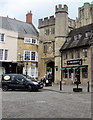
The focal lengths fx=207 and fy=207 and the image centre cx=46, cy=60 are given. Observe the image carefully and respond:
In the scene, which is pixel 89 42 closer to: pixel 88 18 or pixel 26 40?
pixel 26 40

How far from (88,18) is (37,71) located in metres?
19.8

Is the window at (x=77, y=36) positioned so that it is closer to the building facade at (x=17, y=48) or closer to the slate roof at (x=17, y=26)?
the building facade at (x=17, y=48)

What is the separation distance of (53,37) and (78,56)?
777 centimetres

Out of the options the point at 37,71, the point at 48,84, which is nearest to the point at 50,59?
the point at 37,71

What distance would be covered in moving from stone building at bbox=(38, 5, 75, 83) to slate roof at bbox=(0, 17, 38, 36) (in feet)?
6.98

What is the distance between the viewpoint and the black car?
19.9m

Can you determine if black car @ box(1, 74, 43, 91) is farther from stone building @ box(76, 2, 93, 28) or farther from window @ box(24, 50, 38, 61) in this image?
stone building @ box(76, 2, 93, 28)

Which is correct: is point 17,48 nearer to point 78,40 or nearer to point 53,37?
point 53,37

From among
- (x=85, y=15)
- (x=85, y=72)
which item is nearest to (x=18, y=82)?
(x=85, y=72)

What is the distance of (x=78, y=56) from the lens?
32781 mm

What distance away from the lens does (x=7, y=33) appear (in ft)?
117

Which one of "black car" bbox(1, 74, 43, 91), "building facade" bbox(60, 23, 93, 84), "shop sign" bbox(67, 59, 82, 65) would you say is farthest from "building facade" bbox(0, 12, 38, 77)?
"black car" bbox(1, 74, 43, 91)

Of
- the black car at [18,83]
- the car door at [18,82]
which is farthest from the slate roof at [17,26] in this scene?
the car door at [18,82]

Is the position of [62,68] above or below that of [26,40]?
below
